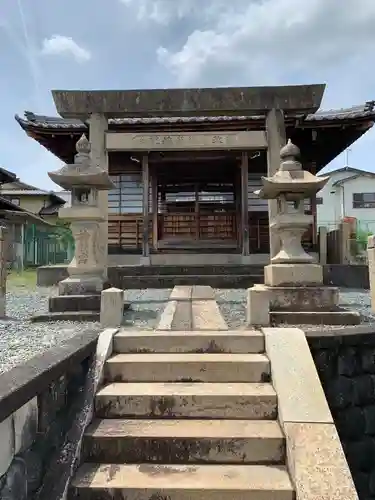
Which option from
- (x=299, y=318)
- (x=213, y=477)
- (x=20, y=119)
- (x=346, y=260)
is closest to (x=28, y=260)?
(x=20, y=119)

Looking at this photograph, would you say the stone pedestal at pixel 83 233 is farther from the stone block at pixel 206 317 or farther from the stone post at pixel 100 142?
the stone block at pixel 206 317

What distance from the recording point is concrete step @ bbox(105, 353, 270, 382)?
3600mm

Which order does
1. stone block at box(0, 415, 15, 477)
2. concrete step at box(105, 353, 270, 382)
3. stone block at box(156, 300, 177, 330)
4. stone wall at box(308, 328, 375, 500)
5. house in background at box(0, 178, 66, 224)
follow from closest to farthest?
stone block at box(0, 415, 15, 477) → concrete step at box(105, 353, 270, 382) → stone wall at box(308, 328, 375, 500) → stone block at box(156, 300, 177, 330) → house in background at box(0, 178, 66, 224)

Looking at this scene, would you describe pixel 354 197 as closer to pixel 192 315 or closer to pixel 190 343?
pixel 192 315

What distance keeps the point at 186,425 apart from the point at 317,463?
3.37ft

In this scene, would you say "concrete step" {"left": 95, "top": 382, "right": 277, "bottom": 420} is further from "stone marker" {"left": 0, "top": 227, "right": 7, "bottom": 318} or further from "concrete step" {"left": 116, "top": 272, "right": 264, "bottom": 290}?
"concrete step" {"left": 116, "top": 272, "right": 264, "bottom": 290}

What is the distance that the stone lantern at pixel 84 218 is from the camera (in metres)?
6.29

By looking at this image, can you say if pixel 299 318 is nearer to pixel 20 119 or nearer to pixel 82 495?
pixel 82 495

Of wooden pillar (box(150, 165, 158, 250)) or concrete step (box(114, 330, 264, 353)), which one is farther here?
wooden pillar (box(150, 165, 158, 250))

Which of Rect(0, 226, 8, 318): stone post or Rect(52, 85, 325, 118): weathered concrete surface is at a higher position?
Rect(52, 85, 325, 118): weathered concrete surface

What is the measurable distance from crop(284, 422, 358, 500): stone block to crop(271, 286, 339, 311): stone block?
112 inches

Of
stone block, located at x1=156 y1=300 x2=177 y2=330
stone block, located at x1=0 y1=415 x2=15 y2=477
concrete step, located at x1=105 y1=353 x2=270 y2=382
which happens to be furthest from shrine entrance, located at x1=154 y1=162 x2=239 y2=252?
stone block, located at x1=0 y1=415 x2=15 y2=477

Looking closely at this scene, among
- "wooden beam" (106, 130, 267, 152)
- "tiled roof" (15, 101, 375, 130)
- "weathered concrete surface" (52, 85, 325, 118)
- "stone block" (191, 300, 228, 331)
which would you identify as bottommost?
"stone block" (191, 300, 228, 331)

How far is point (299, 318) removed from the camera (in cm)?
537
